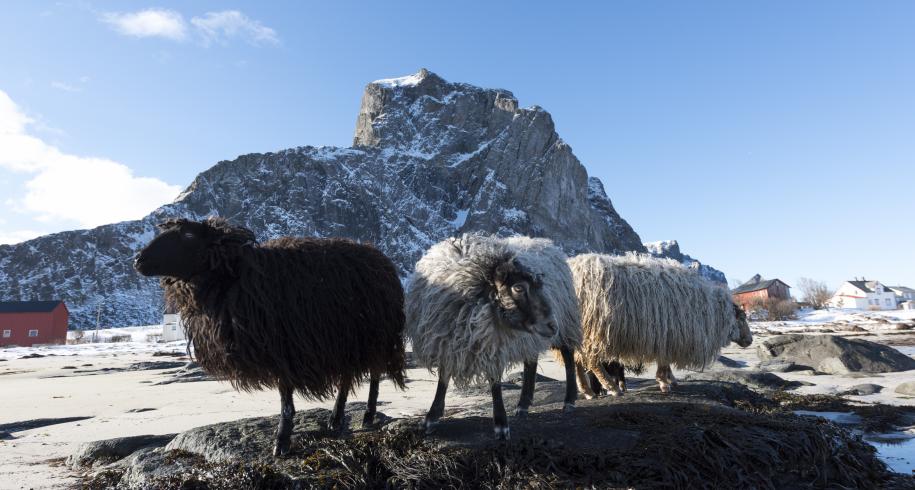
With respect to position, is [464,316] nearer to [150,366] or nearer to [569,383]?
[569,383]

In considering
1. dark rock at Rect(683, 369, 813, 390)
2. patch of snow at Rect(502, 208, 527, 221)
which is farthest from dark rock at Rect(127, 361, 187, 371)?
patch of snow at Rect(502, 208, 527, 221)

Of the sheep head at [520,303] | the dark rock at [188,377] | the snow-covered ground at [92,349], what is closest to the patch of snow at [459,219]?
the snow-covered ground at [92,349]

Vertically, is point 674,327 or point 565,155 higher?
point 565,155

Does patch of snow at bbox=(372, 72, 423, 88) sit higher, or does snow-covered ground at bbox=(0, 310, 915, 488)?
patch of snow at bbox=(372, 72, 423, 88)

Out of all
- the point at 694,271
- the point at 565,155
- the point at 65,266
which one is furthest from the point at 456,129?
the point at 694,271

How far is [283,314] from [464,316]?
181 cm

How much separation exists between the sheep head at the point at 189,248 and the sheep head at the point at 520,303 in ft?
Result: 8.96

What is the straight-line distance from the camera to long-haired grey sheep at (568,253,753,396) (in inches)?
316

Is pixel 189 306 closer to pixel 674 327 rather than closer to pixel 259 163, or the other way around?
pixel 674 327

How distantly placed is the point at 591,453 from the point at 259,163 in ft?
480

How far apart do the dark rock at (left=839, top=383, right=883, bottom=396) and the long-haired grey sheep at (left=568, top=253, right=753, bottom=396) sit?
441cm

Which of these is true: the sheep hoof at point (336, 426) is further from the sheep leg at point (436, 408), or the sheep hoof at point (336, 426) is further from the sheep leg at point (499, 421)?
the sheep leg at point (499, 421)

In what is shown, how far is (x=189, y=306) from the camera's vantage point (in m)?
5.46

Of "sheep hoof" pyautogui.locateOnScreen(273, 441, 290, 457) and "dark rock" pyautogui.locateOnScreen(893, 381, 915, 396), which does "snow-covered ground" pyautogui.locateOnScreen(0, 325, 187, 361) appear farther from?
"dark rock" pyautogui.locateOnScreen(893, 381, 915, 396)
